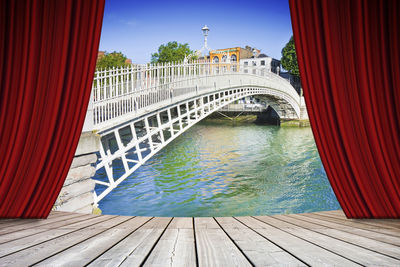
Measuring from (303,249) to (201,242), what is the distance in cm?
57

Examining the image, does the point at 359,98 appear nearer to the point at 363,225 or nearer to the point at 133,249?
the point at 363,225

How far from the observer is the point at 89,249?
5.08ft

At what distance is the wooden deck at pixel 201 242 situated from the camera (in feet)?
4.50

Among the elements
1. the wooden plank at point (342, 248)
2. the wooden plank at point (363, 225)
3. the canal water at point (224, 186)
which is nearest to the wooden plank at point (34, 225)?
the wooden plank at point (342, 248)

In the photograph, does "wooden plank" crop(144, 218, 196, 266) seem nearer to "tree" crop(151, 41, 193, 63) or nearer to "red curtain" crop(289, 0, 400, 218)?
"red curtain" crop(289, 0, 400, 218)

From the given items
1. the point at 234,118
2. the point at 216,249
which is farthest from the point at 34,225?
the point at 234,118

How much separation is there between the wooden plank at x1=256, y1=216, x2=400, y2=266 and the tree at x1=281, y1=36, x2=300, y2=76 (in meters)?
29.6

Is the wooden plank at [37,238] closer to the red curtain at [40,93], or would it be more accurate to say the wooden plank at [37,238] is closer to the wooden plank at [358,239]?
the red curtain at [40,93]

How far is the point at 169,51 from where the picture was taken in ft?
104

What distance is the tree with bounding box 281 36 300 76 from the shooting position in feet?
96.0

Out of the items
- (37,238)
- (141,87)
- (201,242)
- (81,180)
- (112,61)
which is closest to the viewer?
(201,242)

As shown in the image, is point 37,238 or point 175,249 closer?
point 175,249

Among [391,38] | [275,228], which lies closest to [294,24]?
[391,38]

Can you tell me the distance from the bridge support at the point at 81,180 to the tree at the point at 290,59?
28.4 meters
